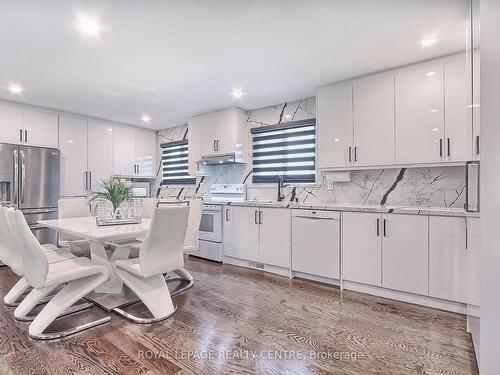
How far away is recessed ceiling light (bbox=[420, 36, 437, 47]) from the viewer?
2.26 meters

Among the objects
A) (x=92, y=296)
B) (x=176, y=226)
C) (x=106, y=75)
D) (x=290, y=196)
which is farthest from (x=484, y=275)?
(x=106, y=75)

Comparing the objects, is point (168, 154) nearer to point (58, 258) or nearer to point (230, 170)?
point (230, 170)

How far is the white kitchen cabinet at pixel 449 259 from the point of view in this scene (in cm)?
224

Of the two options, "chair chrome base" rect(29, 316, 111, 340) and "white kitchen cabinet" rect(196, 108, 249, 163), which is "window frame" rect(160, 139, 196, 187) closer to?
"white kitchen cabinet" rect(196, 108, 249, 163)

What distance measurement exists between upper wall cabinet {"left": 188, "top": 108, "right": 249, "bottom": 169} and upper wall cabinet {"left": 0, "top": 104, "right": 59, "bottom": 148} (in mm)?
2156

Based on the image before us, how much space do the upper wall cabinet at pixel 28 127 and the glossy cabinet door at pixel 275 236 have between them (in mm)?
3538

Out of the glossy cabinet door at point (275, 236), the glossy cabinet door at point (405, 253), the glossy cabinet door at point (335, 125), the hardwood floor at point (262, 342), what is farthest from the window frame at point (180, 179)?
the glossy cabinet door at point (405, 253)

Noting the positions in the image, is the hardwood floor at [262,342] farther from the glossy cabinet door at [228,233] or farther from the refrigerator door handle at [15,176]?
the refrigerator door handle at [15,176]

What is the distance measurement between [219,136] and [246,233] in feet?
5.33

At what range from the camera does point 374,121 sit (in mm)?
2941

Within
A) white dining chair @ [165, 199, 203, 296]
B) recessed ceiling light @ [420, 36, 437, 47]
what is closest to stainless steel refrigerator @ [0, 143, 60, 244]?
white dining chair @ [165, 199, 203, 296]

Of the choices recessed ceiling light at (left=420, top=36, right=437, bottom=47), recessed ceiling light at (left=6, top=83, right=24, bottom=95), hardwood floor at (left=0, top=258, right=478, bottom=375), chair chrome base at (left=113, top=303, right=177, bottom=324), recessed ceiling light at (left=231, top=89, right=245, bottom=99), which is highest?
recessed ceiling light at (left=231, top=89, right=245, bottom=99)

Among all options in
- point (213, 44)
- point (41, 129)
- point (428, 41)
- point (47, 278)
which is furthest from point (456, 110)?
point (41, 129)

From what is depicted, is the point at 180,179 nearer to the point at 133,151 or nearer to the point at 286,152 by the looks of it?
the point at 133,151
